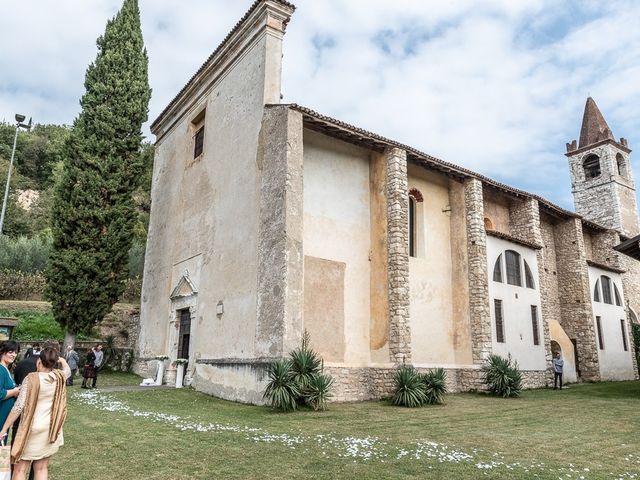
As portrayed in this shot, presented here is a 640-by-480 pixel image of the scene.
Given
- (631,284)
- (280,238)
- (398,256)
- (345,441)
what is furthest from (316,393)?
(631,284)

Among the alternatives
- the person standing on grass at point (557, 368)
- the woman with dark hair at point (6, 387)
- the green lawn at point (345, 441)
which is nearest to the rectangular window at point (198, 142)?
the green lawn at point (345, 441)

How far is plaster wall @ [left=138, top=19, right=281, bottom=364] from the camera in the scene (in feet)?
46.7

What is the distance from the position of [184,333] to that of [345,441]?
11.2 metres

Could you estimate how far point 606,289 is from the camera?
24.1 m

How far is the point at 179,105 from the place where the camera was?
69.3 feet

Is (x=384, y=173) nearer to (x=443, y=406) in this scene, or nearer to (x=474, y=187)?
(x=474, y=187)

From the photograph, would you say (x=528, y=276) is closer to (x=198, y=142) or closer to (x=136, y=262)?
(x=198, y=142)

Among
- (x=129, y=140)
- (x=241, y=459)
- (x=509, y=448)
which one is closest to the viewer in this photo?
(x=241, y=459)

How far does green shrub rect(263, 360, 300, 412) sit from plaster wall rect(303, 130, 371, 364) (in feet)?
7.80

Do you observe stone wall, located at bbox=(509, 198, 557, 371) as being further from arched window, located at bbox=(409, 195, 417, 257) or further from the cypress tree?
the cypress tree

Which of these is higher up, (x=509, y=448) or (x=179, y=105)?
(x=179, y=105)

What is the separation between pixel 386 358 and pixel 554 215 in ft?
45.6

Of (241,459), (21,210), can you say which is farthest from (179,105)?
(21,210)

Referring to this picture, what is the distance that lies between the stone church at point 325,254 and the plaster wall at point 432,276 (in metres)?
0.06
